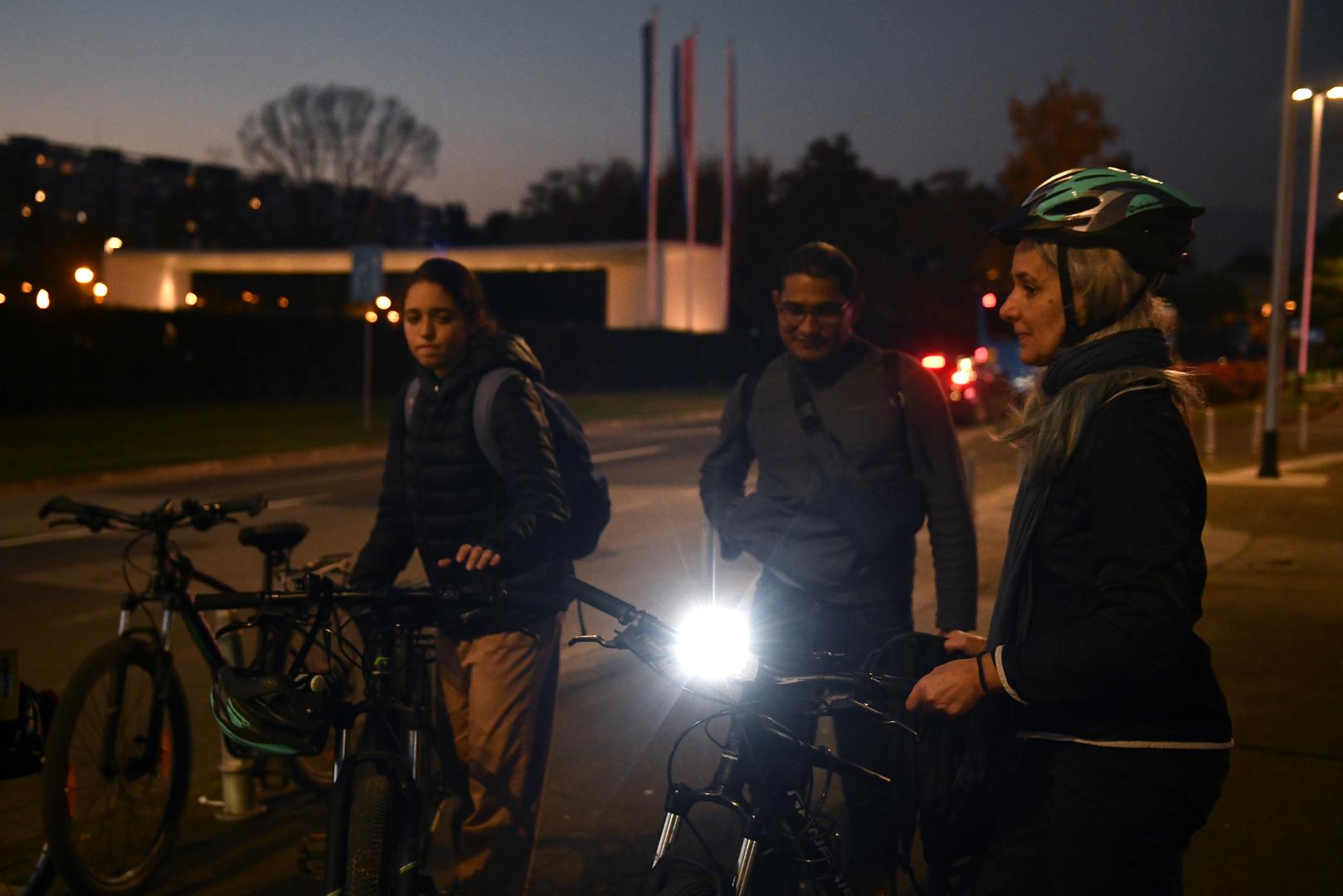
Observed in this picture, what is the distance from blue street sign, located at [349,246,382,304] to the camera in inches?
888

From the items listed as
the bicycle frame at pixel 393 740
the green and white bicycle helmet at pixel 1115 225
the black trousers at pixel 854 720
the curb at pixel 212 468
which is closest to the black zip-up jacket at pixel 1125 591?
the green and white bicycle helmet at pixel 1115 225

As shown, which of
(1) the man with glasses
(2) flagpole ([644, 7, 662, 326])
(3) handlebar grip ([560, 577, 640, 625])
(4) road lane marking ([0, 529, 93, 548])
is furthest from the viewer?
(2) flagpole ([644, 7, 662, 326])

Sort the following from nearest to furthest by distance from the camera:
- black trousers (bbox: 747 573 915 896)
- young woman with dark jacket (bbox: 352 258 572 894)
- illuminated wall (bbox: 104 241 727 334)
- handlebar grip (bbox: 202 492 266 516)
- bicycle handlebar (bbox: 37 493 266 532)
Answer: black trousers (bbox: 747 573 915 896) → young woman with dark jacket (bbox: 352 258 572 894) → bicycle handlebar (bbox: 37 493 266 532) → handlebar grip (bbox: 202 492 266 516) → illuminated wall (bbox: 104 241 727 334)

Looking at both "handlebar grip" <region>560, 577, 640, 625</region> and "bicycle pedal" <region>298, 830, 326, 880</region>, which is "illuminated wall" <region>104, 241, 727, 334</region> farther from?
"handlebar grip" <region>560, 577, 640, 625</region>

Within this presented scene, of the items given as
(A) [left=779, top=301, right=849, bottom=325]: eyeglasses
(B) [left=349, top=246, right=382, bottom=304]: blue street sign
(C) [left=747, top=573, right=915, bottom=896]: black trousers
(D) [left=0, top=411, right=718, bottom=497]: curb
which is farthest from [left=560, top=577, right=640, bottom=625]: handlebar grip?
(B) [left=349, top=246, right=382, bottom=304]: blue street sign

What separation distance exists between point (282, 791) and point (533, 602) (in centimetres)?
283

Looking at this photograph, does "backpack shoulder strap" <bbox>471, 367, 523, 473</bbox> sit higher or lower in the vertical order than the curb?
higher

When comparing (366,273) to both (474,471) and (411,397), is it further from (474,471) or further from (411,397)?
(474,471)

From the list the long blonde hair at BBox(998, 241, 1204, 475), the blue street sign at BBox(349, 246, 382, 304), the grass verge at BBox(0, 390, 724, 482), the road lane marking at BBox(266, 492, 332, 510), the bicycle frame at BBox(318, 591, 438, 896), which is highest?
the blue street sign at BBox(349, 246, 382, 304)

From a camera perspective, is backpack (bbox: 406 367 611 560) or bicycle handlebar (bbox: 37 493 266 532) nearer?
backpack (bbox: 406 367 611 560)

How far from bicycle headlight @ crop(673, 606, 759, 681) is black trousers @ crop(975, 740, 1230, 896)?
0.61 meters

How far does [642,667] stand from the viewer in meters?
7.57

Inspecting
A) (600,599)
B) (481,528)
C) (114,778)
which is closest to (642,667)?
(114,778)

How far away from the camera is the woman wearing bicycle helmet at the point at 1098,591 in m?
2.09
